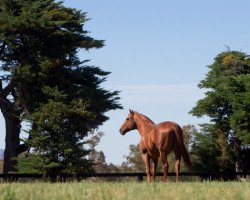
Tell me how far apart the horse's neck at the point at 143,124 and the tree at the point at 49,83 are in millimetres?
11008

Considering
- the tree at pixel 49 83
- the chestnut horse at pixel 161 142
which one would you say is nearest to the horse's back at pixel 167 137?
the chestnut horse at pixel 161 142

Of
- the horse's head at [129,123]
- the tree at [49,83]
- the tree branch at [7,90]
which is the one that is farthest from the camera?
the tree branch at [7,90]

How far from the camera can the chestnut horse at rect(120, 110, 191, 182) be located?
1848 cm

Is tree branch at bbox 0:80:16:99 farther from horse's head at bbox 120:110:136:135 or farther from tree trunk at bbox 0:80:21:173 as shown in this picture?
horse's head at bbox 120:110:136:135

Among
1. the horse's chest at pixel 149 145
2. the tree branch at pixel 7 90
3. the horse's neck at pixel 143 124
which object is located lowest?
the horse's chest at pixel 149 145

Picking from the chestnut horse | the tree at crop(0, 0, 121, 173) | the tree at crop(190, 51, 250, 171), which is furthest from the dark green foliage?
the chestnut horse

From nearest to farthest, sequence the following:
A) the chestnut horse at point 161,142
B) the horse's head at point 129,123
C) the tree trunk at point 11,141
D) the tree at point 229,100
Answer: the chestnut horse at point 161,142 < the horse's head at point 129,123 < the tree trunk at point 11,141 < the tree at point 229,100

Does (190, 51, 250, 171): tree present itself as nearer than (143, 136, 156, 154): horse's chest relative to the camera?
No

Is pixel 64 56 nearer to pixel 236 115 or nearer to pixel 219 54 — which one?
pixel 236 115

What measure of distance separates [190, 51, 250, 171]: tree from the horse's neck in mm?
24217

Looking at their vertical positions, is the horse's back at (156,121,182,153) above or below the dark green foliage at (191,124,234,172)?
below

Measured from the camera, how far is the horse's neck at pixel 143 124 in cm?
1943

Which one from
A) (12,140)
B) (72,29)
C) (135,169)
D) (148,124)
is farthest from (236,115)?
(135,169)

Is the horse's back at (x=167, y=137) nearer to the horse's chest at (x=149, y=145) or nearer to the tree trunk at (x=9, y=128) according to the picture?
the horse's chest at (x=149, y=145)
